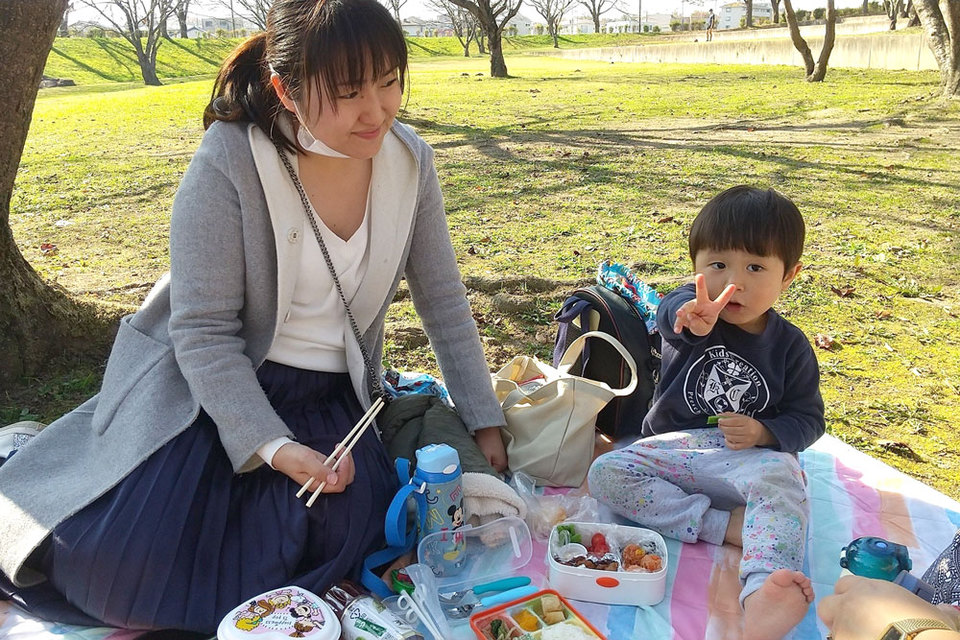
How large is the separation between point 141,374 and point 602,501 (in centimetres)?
149

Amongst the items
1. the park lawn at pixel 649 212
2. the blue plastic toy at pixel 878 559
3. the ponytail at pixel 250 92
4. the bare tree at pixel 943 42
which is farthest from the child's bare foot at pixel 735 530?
the bare tree at pixel 943 42

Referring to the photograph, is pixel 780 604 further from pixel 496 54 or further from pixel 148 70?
pixel 148 70

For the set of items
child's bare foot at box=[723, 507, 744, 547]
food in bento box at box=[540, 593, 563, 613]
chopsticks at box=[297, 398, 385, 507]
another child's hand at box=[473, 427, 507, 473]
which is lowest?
child's bare foot at box=[723, 507, 744, 547]

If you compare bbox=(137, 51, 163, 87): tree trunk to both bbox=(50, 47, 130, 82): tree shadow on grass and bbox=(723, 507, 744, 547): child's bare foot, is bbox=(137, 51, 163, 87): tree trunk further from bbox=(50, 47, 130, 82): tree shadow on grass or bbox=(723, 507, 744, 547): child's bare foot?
bbox=(723, 507, 744, 547): child's bare foot

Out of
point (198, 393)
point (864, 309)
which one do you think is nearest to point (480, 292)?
point (864, 309)

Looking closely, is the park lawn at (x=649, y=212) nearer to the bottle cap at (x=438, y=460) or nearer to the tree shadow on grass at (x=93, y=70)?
the bottle cap at (x=438, y=460)

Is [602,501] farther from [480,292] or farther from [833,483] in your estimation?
[480,292]

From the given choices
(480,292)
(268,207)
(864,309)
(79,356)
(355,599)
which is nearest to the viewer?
(355,599)

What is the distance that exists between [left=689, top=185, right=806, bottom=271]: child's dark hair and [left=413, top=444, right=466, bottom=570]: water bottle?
3.50 ft

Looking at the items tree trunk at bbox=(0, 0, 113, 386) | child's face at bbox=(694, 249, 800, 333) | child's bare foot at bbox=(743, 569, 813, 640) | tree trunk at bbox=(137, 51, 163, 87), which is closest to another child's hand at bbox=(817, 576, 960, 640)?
child's bare foot at bbox=(743, 569, 813, 640)

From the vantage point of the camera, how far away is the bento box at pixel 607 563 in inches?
86.4

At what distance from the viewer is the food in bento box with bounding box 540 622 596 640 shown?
1.96 metres

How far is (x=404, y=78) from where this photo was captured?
87.1 inches

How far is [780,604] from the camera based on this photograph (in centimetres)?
198
